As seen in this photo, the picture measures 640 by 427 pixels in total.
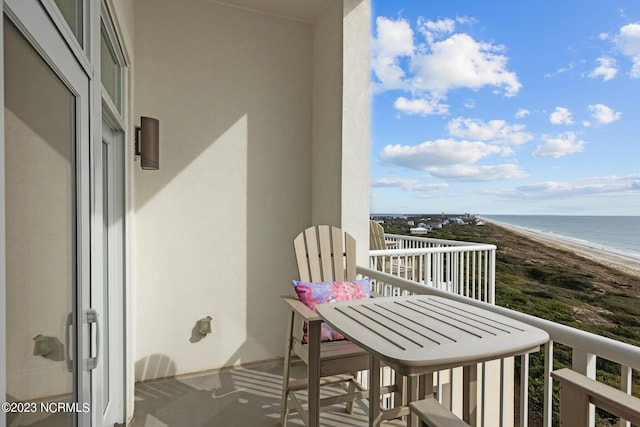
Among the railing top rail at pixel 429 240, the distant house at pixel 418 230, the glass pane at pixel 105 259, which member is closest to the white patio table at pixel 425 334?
the glass pane at pixel 105 259

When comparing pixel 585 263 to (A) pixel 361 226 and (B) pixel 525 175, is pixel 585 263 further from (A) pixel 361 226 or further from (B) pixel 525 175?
(A) pixel 361 226

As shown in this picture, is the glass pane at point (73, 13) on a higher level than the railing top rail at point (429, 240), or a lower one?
higher

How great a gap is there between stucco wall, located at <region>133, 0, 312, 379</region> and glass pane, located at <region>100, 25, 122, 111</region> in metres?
0.83

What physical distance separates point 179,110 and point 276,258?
1.67 metres

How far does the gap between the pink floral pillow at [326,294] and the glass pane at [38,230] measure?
4.40ft

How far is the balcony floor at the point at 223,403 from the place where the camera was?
2.44m

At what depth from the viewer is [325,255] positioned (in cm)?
266

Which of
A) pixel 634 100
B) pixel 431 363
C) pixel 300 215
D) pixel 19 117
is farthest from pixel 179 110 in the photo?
pixel 634 100

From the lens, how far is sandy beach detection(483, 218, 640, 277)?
10898mm

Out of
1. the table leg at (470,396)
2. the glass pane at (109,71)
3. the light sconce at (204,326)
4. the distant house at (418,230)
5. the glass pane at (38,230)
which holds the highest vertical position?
the glass pane at (109,71)

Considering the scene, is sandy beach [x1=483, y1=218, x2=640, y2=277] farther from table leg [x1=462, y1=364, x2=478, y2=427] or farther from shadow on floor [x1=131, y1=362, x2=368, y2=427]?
table leg [x1=462, y1=364, x2=478, y2=427]

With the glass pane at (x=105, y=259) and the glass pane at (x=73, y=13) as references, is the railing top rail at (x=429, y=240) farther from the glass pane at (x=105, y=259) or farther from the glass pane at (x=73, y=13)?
the glass pane at (x=73, y=13)

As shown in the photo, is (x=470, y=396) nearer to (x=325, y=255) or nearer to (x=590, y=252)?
(x=325, y=255)

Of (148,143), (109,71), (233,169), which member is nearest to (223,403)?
(233,169)
